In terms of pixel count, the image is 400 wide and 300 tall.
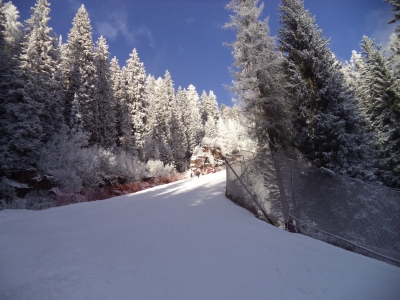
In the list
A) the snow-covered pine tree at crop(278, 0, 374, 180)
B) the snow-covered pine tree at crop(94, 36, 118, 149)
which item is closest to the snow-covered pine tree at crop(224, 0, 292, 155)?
the snow-covered pine tree at crop(278, 0, 374, 180)

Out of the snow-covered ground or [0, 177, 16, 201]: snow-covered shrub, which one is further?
[0, 177, 16, 201]: snow-covered shrub

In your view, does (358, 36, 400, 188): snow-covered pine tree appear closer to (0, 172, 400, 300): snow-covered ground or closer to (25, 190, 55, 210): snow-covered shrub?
(0, 172, 400, 300): snow-covered ground

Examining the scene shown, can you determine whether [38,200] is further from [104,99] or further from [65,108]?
[104,99]

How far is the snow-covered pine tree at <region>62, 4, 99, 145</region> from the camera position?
2575 cm

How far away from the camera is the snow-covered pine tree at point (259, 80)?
11305 millimetres

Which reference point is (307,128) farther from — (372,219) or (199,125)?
(199,125)

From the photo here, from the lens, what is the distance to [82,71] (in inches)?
1075

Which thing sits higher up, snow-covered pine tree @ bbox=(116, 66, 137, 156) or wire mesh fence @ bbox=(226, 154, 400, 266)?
snow-covered pine tree @ bbox=(116, 66, 137, 156)

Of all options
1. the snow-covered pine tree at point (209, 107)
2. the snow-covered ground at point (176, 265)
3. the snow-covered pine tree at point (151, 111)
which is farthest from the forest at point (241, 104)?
the snow-covered pine tree at point (209, 107)

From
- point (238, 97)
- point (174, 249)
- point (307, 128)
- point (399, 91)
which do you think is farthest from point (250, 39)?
point (399, 91)

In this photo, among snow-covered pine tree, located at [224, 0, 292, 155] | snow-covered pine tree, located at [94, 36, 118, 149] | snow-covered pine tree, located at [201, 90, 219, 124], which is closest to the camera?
snow-covered pine tree, located at [224, 0, 292, 155]

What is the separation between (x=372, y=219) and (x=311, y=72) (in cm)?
792

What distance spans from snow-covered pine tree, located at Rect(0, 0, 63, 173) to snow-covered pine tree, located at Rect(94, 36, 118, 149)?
554cm

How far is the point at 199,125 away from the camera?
208 feet
